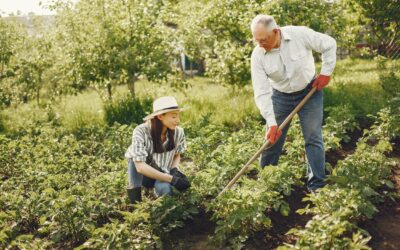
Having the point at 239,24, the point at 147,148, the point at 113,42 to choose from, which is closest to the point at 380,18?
the point at 239,24

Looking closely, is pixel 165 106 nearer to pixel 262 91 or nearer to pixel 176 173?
pixel 176 173

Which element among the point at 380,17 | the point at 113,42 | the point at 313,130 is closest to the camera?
the point at 313,130

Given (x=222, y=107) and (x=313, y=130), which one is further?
(x=222, y=107)

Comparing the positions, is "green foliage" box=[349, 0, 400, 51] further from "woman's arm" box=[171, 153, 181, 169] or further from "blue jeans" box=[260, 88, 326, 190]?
"woman's arm" box=[171, 153, 181, 169]

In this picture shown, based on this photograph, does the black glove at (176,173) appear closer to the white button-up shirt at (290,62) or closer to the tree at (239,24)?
the white button-up shirt at (290,62)

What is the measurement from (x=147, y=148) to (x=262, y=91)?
1.20 metres

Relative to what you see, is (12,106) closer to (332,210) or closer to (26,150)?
(26,150)

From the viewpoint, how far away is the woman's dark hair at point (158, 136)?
14.3 ft

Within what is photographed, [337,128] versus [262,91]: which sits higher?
[262,91]

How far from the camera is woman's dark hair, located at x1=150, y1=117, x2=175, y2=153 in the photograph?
4359mm

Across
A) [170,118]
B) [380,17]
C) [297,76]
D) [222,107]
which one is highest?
[380,17]

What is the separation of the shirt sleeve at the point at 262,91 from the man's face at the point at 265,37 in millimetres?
198

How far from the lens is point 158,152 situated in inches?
177

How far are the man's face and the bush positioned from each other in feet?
13.9
